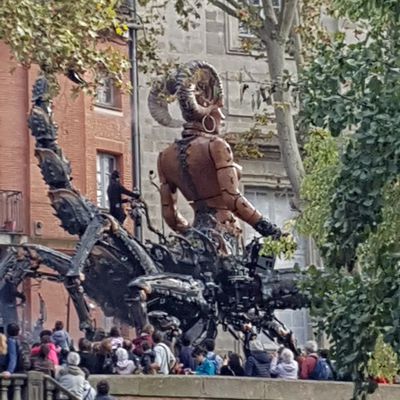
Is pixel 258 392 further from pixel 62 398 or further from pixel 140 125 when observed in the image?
pixel 140 125

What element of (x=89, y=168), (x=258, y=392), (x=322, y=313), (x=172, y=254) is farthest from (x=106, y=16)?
(x=89, y=168)

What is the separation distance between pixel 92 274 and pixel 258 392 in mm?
3705

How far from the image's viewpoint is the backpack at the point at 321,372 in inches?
1324

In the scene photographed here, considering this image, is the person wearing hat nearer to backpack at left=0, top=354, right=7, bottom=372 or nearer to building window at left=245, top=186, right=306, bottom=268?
backpack at left=0, top=354, right=7, bottom=372

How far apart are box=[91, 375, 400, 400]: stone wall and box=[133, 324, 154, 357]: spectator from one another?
3.20 ft

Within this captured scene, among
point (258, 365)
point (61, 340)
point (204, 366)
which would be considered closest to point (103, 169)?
point (258, 365)

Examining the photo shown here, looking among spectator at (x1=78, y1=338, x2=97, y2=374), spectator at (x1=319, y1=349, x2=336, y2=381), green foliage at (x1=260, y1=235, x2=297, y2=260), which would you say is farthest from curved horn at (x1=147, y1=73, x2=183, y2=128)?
spectator at (x1=78, y1=338, x2=97, y2=374)

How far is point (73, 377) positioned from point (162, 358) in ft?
7.59

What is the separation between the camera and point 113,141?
50719mm

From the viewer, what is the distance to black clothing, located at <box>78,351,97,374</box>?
1214 inches

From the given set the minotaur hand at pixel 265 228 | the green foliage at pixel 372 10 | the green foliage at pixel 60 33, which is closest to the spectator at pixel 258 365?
the minotaur hand at pixel 265 228

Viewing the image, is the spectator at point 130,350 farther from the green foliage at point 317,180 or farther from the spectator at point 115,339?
the green foliage at point 317,180

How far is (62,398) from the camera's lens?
96.0ft

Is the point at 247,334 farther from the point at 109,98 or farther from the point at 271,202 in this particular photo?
the point at 271,202
